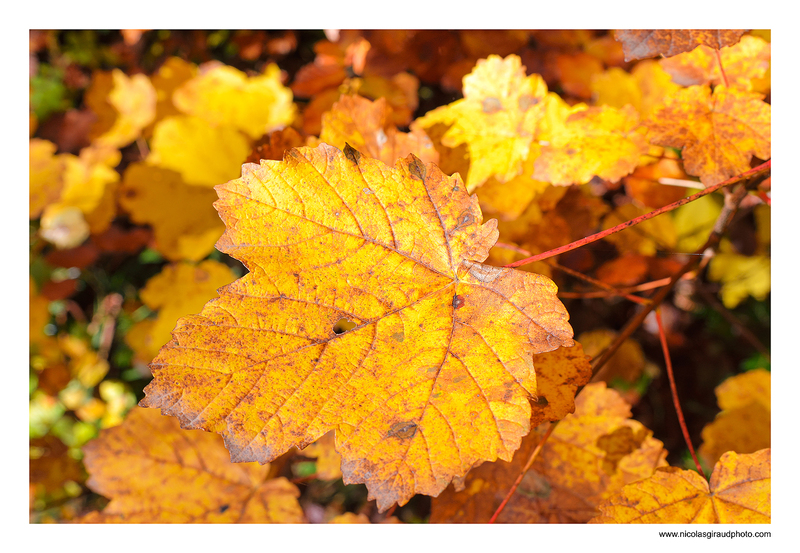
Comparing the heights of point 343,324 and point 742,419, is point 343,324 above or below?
above

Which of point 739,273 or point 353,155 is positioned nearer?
point 353,155

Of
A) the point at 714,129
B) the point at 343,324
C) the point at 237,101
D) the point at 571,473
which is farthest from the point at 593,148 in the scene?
the point at 237,101

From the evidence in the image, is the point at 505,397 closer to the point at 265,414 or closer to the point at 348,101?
the point at 265,414

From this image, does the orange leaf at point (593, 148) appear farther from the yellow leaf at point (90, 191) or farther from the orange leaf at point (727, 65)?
the yellow leaf at point (90, 191)

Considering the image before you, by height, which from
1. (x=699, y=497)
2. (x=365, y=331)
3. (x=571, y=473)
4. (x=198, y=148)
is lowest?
(x=571, y=473)

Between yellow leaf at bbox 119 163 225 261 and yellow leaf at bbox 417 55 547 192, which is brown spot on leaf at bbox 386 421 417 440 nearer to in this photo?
yellow leaf at bbox 417 55 547 192

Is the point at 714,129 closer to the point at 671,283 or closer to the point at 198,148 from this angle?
the point at 671,283
